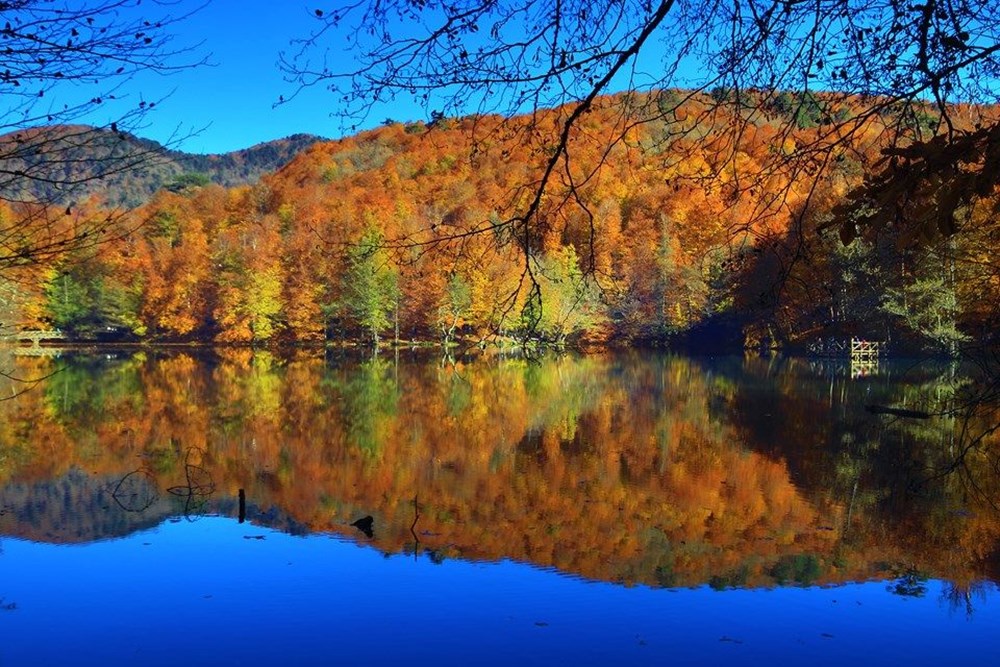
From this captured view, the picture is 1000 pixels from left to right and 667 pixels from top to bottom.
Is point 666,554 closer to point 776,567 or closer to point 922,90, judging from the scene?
point 776,567

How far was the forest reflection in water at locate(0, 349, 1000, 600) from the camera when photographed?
7.49 metres

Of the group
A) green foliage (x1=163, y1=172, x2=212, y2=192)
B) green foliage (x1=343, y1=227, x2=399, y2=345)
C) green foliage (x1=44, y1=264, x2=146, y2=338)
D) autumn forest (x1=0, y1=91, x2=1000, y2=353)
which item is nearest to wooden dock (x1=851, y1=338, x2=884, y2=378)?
autumn forest (x1=0, y1=91, x2=1000, y2=353)

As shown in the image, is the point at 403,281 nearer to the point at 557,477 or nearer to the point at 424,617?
the point at 557,477

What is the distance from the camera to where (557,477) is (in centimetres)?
1068

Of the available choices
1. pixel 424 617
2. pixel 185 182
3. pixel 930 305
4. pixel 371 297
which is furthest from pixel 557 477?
pixel 185 182

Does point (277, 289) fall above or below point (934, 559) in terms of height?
above

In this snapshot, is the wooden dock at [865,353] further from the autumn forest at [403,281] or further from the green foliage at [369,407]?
the green foliage at [369,407]

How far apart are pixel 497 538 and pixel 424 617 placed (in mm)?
2063

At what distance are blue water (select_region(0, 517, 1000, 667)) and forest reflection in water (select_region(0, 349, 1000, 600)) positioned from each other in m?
0.43

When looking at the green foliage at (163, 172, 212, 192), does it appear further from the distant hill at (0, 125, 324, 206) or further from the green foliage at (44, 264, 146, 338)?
the distant hill at (0, 125, 324, 206)

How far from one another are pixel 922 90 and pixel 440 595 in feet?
16.5

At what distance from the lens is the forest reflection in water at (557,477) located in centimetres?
749

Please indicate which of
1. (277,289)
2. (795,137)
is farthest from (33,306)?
(795,137)

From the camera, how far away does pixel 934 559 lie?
7035 millimetres
